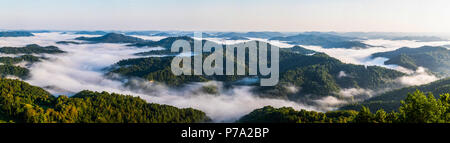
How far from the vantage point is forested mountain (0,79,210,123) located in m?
105

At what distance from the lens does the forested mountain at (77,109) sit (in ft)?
344

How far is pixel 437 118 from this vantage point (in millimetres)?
37750

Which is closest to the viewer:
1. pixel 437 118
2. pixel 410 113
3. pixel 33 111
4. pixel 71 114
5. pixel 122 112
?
pixel 437 118

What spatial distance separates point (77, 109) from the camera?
126 metres

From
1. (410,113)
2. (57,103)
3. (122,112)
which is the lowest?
(122,112)
